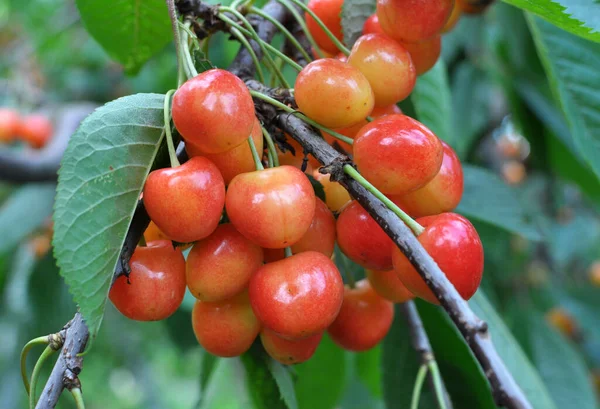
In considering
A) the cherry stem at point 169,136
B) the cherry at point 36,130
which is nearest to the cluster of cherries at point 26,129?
the cherry at point 36,130

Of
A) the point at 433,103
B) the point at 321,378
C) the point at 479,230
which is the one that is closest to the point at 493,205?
the point at 479,230

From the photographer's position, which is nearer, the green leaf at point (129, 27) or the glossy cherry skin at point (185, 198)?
the glossy cherry skin at point (185, 198)

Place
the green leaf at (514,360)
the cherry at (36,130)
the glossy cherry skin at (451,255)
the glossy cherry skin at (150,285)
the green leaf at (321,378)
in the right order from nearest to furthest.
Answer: the glossy cherry skin at (451,255), the glossy cherry skin at (150,285), the green leaf at (514,360), the green leaf at (321,378), the cherry at (36,130)

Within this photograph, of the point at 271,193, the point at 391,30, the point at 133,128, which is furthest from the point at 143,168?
the point at 391,30

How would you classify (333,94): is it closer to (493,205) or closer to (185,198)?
(185,198)

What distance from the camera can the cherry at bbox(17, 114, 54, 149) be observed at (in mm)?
3111

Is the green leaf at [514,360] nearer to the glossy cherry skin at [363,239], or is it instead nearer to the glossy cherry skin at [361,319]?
the glossy cherry skin at [361,319]

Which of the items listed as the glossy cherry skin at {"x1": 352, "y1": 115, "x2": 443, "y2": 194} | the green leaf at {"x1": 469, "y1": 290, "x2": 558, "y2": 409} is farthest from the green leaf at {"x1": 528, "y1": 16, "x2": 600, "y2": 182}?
the glossy cherry skin at {"x1": 352, "y1": 115, "x2": 443, "y2": 194}

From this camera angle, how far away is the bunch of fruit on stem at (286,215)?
2.10 feet

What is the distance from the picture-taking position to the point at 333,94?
70 centimetres

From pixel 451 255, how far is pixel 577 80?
79cm

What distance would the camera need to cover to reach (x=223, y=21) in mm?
859

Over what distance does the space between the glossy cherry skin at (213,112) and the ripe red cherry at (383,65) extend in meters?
0.20

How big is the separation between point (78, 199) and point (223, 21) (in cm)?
37
